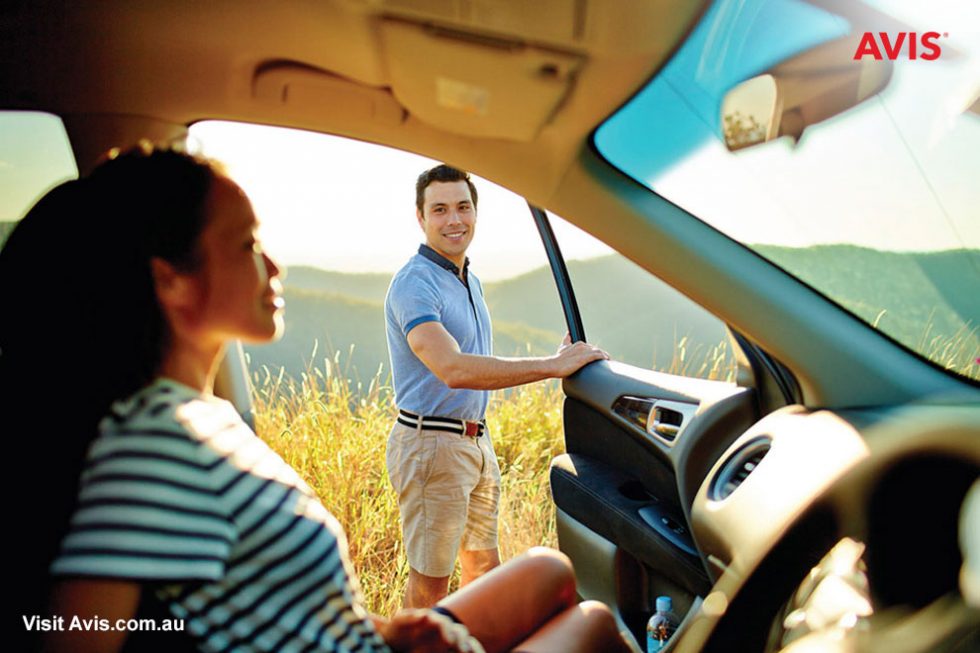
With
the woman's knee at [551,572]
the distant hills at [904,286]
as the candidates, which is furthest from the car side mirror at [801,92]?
the woman's knee at [551,572]

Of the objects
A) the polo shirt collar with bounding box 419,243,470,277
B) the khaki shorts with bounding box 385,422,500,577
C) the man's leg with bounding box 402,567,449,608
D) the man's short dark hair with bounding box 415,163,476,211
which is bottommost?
the man's leg with bounding box 402,567,449,608

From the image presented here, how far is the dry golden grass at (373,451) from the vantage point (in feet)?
11.1

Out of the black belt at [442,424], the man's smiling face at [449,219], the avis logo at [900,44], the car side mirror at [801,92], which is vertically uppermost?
the avis logo at [900,44]

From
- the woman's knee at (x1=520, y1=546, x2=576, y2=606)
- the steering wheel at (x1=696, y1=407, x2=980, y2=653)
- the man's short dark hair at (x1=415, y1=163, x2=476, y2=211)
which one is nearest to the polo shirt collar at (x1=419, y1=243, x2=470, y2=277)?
the man's short dark hair at (x1=415, y1=163, x2=476, y2=211)

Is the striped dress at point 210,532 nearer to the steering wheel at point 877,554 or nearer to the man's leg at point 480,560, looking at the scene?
the steering wheel at point 877,554

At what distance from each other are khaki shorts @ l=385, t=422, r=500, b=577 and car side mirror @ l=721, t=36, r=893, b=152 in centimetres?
131

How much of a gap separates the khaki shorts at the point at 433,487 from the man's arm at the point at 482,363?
0.84 ft

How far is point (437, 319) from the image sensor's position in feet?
7.86

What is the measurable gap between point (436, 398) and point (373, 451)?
1.50 m

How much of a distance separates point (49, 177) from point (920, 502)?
6.74 ft

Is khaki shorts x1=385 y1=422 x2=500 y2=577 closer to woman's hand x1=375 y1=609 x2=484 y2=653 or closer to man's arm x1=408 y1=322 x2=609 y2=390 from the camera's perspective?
man's arm x1=408 y1=322 x2=609 y2=390

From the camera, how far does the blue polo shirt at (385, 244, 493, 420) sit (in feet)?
8.01

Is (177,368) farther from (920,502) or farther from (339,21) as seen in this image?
(920,502)

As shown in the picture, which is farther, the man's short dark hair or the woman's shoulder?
the man's short dark hair
